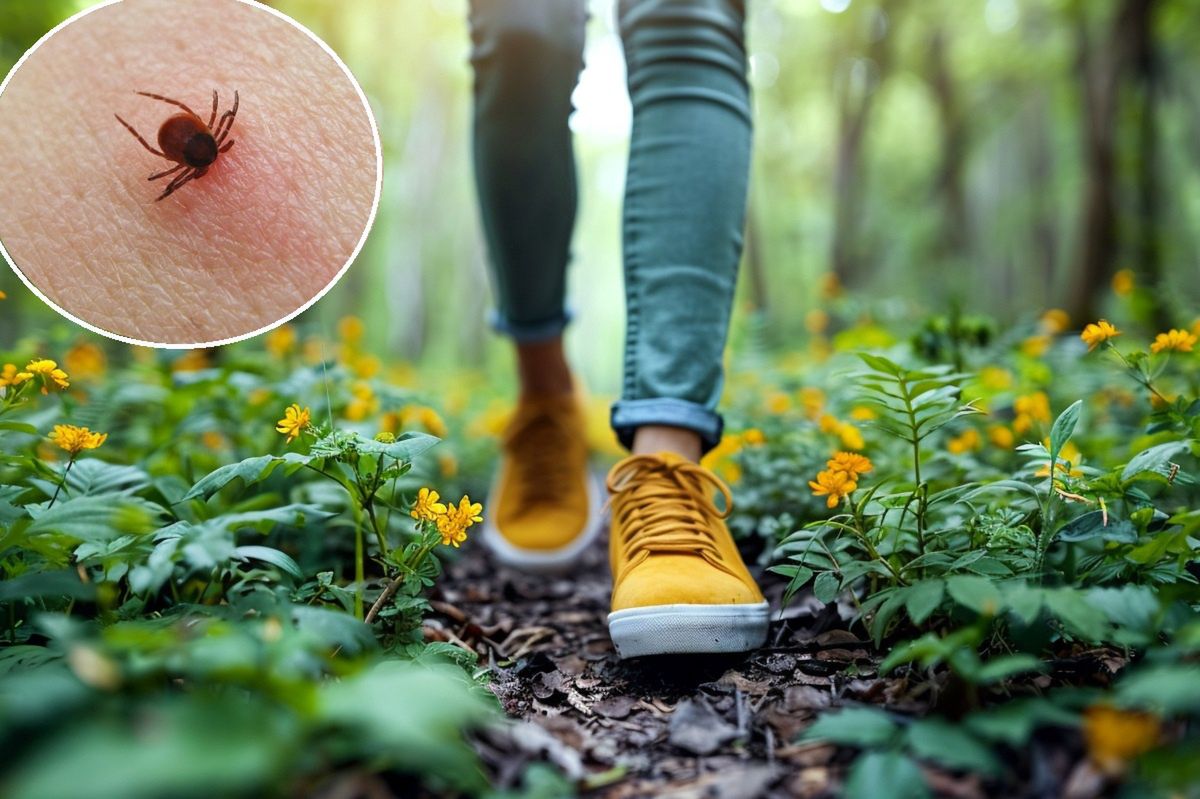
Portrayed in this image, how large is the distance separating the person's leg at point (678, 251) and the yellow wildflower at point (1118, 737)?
0.77 metres

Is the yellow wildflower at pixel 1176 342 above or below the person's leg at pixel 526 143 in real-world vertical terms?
below

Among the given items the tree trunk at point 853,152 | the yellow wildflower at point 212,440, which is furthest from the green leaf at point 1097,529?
the tree trunk at point 853,152

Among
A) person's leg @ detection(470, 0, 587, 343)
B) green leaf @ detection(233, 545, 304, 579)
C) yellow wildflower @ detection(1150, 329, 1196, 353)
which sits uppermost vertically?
person's leg @ detection(470, 0, 587, 343)

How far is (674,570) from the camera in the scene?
134 centimetres

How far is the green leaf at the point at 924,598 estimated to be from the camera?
95 cm

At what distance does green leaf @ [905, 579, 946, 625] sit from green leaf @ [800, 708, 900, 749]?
0.13 meters

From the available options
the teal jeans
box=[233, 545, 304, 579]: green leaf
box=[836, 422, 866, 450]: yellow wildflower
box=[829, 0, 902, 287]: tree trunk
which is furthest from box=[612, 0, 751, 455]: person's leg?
box=[829, 0, 902, 287]: tree trunk

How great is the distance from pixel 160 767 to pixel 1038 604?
2.68 ft

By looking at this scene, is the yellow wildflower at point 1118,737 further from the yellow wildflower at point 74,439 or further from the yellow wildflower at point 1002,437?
the yellow wildflower at point 74,439

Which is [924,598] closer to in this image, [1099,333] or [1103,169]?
[1099,333]

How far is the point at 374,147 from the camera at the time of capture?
4.04ft

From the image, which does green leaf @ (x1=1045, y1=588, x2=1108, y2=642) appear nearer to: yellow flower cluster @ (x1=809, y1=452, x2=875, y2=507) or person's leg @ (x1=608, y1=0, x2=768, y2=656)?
yellow flower cluster @ (x1=809, y1=452, x2=875, y2=507)

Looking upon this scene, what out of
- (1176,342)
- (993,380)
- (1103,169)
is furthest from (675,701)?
(1103,169)

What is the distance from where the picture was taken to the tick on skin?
117cm
